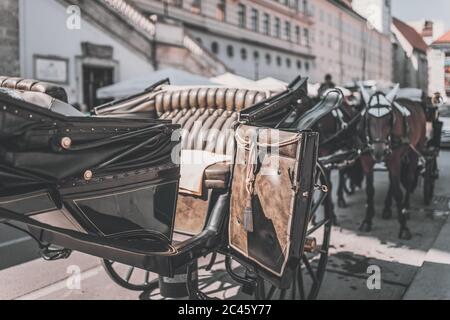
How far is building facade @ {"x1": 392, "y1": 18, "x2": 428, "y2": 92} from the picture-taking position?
3.27m

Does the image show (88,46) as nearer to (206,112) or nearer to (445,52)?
(206,112)

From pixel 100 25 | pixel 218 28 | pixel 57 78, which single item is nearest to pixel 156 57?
pixel 100 25

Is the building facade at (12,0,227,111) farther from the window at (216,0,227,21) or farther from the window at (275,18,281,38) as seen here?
the window at (275,18,281,38)

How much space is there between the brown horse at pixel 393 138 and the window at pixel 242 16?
26.2 m

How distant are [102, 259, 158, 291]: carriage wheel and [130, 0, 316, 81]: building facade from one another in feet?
→ 66.4

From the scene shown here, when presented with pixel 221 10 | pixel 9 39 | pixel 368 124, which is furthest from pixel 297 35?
pixel 368 124

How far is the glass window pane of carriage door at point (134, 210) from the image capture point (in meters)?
2.22


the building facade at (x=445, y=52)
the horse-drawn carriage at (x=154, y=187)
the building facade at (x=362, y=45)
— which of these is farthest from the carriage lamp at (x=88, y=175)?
the building facade at (x=362, y=45)

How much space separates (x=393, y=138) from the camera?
5914 mm

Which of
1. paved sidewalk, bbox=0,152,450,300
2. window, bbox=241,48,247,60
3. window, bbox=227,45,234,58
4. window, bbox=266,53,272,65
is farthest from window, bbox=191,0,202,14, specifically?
paved sidewalk, bbox=0,152,450,300

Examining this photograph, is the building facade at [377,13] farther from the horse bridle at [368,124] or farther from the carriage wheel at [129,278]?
the carriage wheel at [129,278]

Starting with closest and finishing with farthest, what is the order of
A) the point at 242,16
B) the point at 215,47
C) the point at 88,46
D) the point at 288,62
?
the point at 88,46, the point at 215,47, the point at 242,16, the point at 288,62

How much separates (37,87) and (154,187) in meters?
0.83

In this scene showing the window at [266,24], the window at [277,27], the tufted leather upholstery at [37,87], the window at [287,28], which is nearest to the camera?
the tufted leather upholstery at [37,87]
